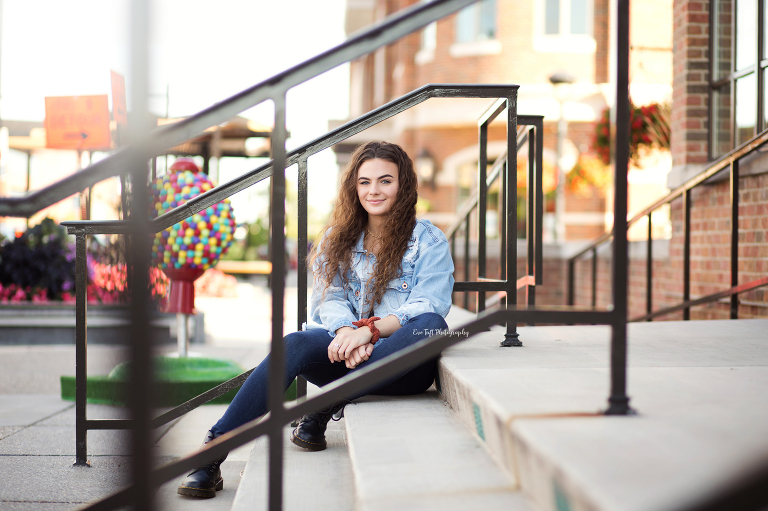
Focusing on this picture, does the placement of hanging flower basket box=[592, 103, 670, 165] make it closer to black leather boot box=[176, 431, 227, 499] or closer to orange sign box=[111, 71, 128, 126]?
orange sign box=[111, 71, 128, 126]

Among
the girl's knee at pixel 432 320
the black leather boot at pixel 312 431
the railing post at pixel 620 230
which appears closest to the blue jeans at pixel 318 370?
the girl's knee at pixel 432 320

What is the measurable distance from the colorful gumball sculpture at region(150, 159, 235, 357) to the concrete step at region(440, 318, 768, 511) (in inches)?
78.9

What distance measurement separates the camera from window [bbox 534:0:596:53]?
12.1 m

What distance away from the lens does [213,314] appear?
28.9 ft

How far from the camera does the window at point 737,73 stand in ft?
13.0

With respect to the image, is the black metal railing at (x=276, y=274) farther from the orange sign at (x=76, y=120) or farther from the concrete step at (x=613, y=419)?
the orange sign at (x=76, y=120)

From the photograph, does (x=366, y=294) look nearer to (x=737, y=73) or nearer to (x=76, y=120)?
(x=76, y=120)

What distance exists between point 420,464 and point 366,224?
1.12 m

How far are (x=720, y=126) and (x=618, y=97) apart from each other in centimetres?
378

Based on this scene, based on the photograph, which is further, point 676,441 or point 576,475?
point 676,441

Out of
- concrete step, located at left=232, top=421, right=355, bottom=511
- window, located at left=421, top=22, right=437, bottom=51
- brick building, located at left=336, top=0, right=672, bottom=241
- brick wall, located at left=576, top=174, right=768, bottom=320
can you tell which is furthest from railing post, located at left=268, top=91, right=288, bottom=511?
window, located at left=421, top=22, right=437, bottom=51

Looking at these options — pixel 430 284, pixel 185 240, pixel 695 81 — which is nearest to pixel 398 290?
pixel 430 284

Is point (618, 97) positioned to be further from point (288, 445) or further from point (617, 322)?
point (288, 445)

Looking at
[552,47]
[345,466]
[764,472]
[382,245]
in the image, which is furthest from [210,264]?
[552,47]
